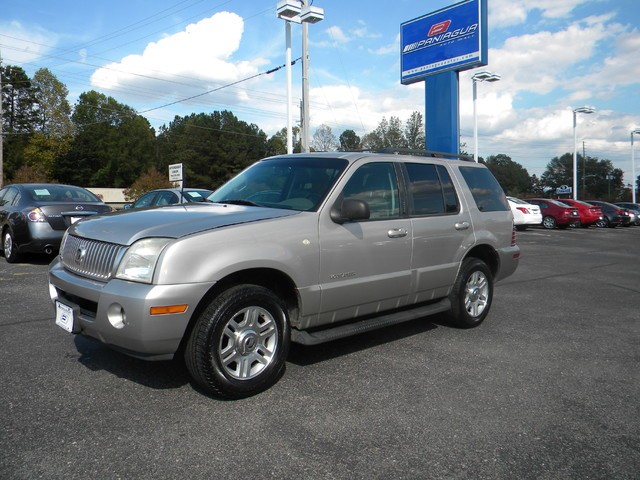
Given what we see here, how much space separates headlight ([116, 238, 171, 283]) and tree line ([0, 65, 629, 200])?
3942 cm

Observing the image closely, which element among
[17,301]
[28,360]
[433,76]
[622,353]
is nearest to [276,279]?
[28,360]

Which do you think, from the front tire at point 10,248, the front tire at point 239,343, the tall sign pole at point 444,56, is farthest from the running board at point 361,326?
the tall sign pole at point 444,56

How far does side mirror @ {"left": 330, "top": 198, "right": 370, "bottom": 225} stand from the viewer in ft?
13.4

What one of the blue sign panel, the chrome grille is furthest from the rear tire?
the chrome grille

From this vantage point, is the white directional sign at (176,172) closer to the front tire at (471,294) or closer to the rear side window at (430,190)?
the rear side window at (430,190)

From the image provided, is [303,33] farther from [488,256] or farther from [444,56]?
[488,256]

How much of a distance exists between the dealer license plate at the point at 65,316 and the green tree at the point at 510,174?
131 m

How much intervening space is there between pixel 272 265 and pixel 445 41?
54.7ft

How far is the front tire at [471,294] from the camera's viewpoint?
554cm

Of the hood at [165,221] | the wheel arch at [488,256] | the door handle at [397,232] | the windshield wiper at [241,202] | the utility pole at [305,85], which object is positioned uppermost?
the utility pole at [305,85]

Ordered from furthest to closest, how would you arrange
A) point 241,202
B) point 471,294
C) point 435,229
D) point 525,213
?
point 525,213 < point 471,294 < point 435,229 < point 241,202

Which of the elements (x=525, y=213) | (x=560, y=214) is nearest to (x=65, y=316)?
(x=525, y=213)

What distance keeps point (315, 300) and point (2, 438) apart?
2.17 metres

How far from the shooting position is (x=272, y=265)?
372cm
